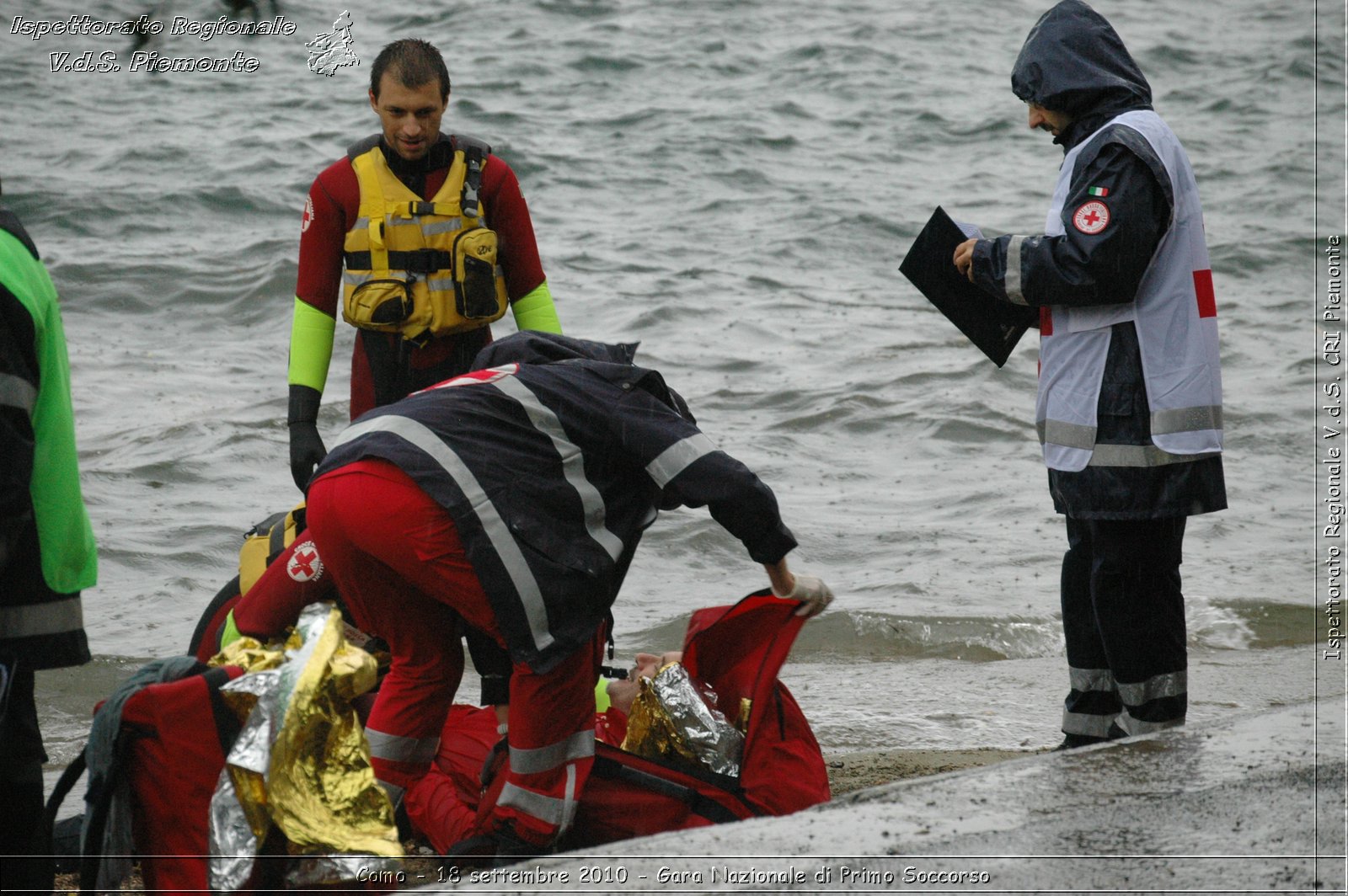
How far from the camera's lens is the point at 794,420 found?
9.02 m

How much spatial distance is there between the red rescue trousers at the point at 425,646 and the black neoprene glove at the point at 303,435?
0.82m

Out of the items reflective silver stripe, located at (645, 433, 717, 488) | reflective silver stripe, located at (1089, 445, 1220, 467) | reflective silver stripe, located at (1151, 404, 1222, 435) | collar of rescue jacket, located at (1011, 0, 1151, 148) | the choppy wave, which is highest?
collar of rescue jacket, located at (1011, 0, 1151, 148)

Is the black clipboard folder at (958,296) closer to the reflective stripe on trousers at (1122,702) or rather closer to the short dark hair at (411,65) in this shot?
the reflective stripe on trousers at (1122,702)

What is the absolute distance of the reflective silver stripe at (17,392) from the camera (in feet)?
8.63

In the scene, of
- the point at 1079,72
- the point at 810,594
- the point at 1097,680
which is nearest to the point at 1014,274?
the point at 1079,72

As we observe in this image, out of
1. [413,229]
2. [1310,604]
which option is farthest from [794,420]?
[413,229]

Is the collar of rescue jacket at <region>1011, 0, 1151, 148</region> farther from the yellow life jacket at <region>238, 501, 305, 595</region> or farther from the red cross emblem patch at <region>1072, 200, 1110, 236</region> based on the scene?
the yellow life jacket at <region>238, 501, 305, 595</region>

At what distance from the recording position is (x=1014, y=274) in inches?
145

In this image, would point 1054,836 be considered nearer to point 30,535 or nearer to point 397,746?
point 397,746

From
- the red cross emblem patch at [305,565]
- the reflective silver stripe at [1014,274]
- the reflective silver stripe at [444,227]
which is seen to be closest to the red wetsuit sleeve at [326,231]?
the reflective silver stripe at [444,227]

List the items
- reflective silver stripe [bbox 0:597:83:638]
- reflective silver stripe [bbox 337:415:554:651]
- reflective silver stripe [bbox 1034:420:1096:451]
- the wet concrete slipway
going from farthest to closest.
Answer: reflective silver stripe [bbox 1034:420:1096:451] < reflective silver stripe [bbox 337:415:554:651] < reflective silver stripe [bbox 0:597:83:638] < the wet concrete slipway

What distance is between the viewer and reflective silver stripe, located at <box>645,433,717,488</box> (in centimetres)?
307

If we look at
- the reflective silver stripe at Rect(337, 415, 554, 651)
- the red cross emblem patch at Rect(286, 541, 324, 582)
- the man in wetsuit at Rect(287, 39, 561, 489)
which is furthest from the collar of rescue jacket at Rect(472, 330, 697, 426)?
the man in wetsuit at Rect(287, 39, 561, 489)

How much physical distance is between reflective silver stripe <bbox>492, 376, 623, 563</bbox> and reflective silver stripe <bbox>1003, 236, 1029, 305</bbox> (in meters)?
1.28
